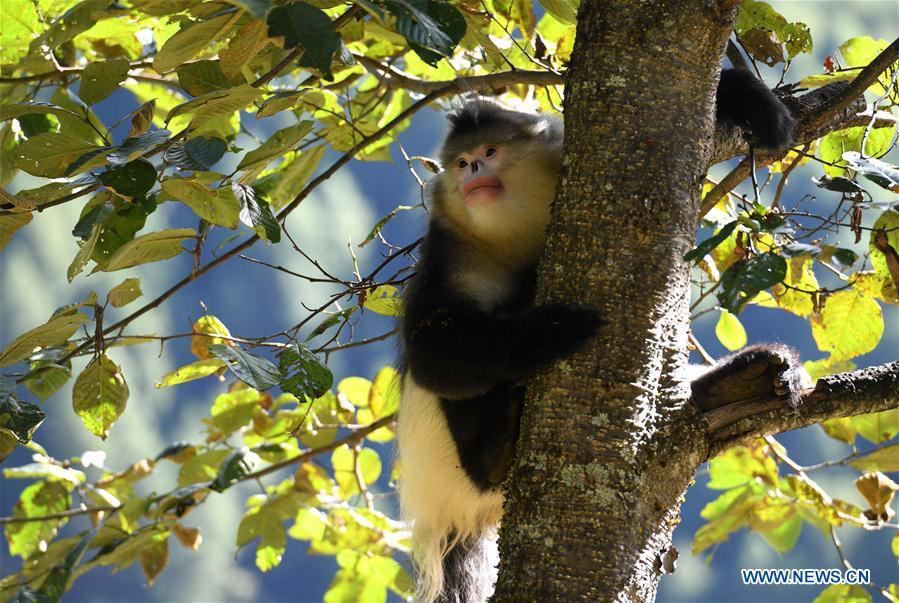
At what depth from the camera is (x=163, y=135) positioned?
167 cm

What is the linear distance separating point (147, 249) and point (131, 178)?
8.4 inches

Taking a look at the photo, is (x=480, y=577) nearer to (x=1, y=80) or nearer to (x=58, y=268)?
(x=1, y=80)

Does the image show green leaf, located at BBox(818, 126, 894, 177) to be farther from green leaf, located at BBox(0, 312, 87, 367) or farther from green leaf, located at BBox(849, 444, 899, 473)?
green leaf, located at BBox(0, 312, 87, 367)

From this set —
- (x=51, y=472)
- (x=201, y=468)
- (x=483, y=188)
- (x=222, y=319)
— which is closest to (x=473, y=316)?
(x=483, y=188)

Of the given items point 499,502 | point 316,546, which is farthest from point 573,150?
point 316,546

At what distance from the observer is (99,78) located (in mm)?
1878

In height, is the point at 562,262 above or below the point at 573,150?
below

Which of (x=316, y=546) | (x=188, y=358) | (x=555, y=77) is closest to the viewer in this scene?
(x=555, y=77)

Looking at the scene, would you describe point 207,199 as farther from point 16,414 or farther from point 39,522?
point 39,522

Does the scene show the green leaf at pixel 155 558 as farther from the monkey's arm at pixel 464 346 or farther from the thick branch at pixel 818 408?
the thick branch at pixel 818 408

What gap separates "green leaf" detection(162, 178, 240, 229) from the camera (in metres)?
1.77

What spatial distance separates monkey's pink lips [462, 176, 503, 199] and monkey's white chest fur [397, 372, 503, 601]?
0.62 metres

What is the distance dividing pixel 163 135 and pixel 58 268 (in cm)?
568

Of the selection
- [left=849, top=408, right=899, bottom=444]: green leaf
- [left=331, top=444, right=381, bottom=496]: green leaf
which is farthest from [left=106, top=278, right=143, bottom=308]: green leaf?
[left=849, top=408, right=899, bottom=444]: green leaf
